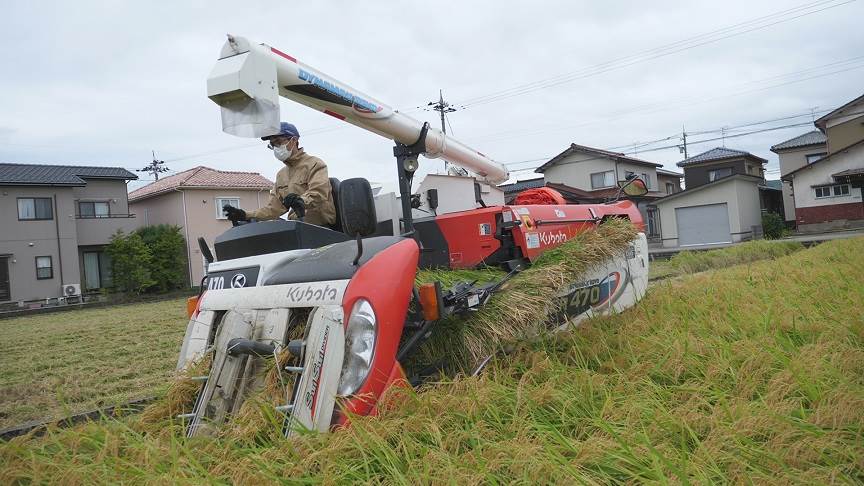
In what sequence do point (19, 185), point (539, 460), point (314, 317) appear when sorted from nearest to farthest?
point (539, 460)
point (314, 317)
point (19, 185)

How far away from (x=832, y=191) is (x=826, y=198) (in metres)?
0.38

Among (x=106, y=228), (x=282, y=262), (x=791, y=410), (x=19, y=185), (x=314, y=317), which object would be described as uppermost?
(x=19, y=185)

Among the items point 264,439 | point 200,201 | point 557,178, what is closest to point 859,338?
point 264,439

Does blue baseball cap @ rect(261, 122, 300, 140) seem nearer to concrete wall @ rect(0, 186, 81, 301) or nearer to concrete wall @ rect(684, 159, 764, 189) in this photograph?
concrete wall @ rect(0, 186, 81, 301)

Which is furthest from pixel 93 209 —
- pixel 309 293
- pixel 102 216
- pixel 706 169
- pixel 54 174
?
pixel 706 169

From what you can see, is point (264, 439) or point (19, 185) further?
point (19, 185)

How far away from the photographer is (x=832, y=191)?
25.9 m

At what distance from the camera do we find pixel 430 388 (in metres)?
2.79

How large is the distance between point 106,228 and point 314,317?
88.7ft

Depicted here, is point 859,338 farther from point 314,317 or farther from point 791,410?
point 314,317

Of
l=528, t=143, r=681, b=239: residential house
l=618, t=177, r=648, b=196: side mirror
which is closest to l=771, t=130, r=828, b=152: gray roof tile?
l=528, t=143, r=681, b=239: residential house

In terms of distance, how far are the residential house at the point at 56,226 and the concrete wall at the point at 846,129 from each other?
33361 millimetres

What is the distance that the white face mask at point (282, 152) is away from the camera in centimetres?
390

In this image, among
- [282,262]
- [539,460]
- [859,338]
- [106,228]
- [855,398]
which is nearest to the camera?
[539,460]
